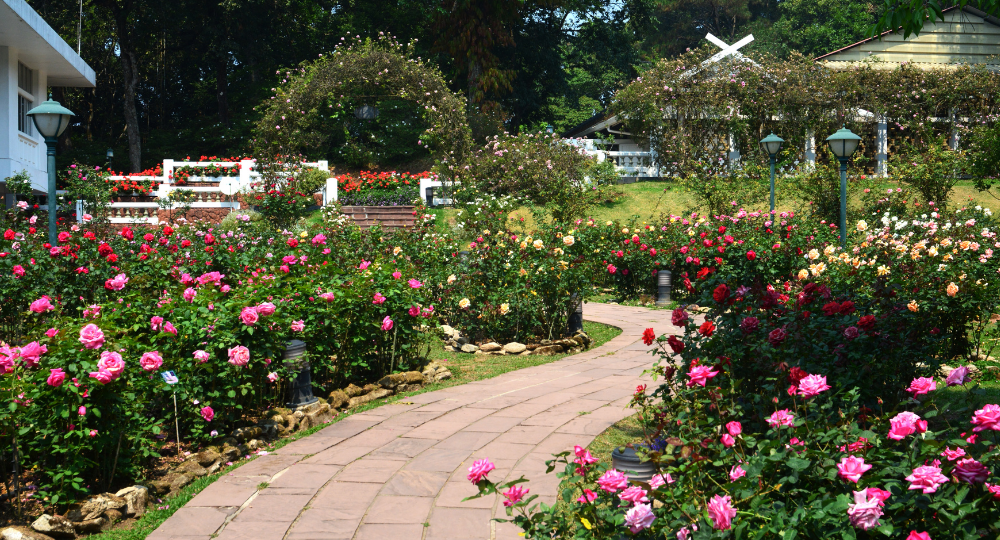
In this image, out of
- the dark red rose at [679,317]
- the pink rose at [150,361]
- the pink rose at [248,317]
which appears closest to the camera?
the dark red rose at [679,317]

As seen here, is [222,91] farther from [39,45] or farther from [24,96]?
[39,45]

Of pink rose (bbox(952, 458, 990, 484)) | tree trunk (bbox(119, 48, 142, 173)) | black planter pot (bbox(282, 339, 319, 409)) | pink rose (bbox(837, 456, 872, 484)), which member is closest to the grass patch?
black planter pot (bbox(282, 339, 319, 409))

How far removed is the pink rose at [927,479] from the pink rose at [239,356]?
3671 millimetres

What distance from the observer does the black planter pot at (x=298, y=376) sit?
5418mm

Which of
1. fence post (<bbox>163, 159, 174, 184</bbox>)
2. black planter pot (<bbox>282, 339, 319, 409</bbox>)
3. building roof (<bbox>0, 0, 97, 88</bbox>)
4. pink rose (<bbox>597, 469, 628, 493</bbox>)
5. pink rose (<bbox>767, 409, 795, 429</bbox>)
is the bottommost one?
black planter pot (<bbox>282, 339, 319, 409</bbox>)

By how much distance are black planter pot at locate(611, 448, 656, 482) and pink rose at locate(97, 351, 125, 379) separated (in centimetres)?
234

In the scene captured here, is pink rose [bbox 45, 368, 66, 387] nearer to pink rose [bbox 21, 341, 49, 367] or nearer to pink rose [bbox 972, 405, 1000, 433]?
pink rose [bbox 21, 341, 49, 367]

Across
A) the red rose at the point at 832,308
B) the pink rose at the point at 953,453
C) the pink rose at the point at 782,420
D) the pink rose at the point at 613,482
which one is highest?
the red rose at the point at 832,308

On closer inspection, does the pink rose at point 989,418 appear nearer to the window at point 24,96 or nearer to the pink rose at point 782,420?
the pink rose at point 782,420

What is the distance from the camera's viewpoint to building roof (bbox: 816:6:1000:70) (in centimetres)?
2508

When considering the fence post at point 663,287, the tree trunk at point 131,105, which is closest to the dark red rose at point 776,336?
the fence post at point 663,287

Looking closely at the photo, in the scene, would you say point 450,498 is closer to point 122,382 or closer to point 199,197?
point 122,382

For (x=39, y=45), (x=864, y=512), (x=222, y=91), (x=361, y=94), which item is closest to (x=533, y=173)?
(x=361, y=94)

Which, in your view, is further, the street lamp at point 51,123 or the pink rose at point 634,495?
the street lamp at point 51,123
